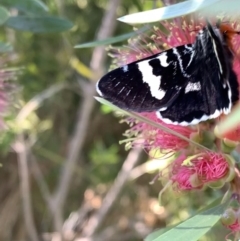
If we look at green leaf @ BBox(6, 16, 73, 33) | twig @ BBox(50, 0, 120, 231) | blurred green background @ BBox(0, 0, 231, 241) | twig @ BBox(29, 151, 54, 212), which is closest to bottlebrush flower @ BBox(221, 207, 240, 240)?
green leaf @ BBox(6, 16, 73, 33)

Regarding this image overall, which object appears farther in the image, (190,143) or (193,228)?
(190,143)

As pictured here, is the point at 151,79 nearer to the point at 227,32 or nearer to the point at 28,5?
the point at 227,32

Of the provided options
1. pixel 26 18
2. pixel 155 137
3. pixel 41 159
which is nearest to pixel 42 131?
pixel 41 159

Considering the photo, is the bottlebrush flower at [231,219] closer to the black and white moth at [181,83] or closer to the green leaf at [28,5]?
the black and white moth at [181,83]

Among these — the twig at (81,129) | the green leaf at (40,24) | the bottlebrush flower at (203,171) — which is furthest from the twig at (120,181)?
the bottlebrush flower at (203,171)

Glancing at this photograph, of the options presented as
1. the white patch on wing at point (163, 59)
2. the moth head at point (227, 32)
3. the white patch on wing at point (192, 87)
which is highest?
the moth head at point (227, 32)

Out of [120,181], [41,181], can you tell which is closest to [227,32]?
[120,181]
